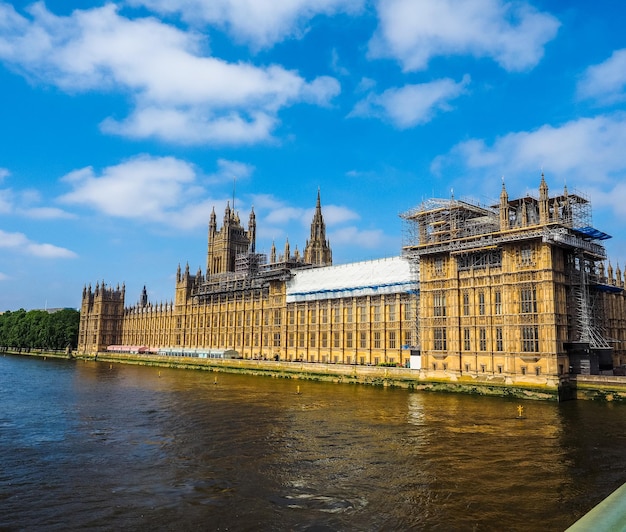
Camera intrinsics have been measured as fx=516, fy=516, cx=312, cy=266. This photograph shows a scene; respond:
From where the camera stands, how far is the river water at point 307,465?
23.0m

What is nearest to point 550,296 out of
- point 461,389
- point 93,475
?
point 461,389

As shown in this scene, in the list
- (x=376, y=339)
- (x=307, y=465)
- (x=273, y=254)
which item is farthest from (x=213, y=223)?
(x=307, y=465)

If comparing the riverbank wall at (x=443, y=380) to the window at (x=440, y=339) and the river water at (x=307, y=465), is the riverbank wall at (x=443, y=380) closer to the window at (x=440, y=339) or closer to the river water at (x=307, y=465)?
the river water at (x=307, y=465)

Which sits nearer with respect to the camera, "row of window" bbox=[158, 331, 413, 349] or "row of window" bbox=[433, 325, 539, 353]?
"row of window" bbox=[433, 325, 539, 353]

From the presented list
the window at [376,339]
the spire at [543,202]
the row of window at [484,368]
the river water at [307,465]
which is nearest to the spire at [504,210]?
the spire at [543,202]

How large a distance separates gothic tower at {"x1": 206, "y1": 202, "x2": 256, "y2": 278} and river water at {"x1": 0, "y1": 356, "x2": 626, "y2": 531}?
125121 millimetres

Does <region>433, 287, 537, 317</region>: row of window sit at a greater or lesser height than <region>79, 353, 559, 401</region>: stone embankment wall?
greater

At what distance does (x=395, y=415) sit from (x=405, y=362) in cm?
4105

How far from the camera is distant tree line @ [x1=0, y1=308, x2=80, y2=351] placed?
7274 inches

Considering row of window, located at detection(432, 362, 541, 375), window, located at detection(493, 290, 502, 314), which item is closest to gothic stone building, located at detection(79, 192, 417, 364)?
row of window, located at detection(432, 362, 541, 375)

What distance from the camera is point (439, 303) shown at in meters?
73.1

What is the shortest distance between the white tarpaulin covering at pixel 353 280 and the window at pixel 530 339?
75.9ft

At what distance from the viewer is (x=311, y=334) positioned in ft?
355

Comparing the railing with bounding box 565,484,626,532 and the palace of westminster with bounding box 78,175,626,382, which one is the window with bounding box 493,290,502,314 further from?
the railing with bounding box 565,484,626,532
